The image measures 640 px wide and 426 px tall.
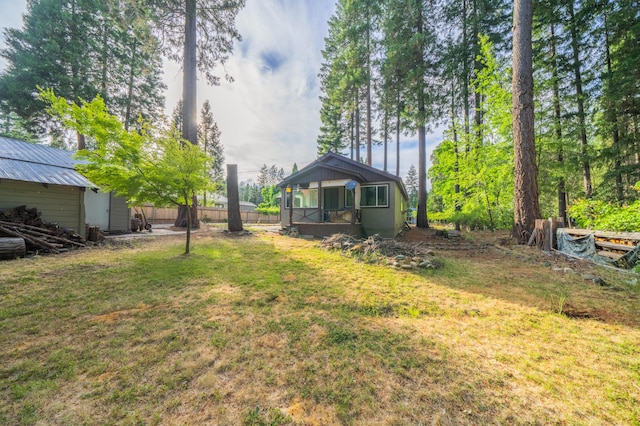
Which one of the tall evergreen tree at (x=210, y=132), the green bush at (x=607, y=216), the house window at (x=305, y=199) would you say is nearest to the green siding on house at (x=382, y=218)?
the house window at (x=305, y=199)

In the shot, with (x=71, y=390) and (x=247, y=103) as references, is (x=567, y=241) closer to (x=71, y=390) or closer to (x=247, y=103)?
(x=71, y=390)

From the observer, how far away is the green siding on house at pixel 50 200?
7.28 metres

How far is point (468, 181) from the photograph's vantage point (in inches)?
459

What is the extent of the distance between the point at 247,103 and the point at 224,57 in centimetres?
261

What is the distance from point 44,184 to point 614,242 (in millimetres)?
16854

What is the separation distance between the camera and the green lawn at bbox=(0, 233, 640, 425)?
1498mm

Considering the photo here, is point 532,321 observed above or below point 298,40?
below

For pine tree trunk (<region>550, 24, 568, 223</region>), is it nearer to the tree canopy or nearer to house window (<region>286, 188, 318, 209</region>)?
house window (<region>286, 188, 318, 209</region>)

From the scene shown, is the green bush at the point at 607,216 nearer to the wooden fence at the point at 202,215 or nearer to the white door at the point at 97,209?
the white door at the point at 97,209

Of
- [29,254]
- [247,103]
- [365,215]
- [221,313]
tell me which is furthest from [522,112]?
[29,254]

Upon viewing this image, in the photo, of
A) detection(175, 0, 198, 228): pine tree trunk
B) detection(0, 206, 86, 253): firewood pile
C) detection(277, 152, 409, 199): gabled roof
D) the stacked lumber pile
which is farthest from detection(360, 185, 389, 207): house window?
detection(0, 206, 86, 253): firewood pile

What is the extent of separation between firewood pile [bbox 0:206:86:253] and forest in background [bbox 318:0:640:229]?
1616cm

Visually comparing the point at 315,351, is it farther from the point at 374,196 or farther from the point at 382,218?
the point at 374,196

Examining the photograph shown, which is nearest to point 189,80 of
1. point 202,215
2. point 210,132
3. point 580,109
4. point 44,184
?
point 44,184
